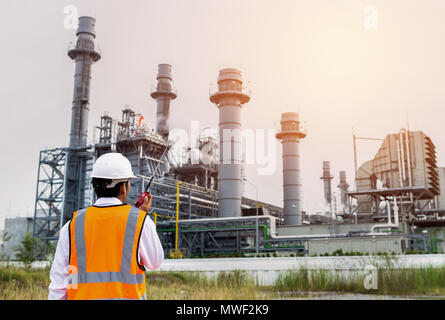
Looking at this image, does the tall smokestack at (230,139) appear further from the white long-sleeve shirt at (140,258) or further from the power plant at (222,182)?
the white long-sleeve shirt at (140,258)

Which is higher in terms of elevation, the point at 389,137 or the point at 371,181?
the point at 389,137

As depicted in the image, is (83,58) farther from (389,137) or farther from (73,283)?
(73,283)

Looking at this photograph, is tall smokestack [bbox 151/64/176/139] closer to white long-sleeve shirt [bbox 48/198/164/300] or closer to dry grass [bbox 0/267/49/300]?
dry grass [bbox 0/267/49/300]

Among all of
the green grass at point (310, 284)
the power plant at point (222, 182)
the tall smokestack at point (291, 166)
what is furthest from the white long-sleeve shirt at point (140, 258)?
the tall smokestack at point (291, 166)

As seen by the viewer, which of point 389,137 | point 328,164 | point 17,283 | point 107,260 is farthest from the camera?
point 328,164

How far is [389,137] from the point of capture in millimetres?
39250

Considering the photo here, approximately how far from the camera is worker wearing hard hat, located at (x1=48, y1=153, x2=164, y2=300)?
248cm

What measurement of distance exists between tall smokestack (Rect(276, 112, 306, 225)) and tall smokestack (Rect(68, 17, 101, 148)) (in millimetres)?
19009

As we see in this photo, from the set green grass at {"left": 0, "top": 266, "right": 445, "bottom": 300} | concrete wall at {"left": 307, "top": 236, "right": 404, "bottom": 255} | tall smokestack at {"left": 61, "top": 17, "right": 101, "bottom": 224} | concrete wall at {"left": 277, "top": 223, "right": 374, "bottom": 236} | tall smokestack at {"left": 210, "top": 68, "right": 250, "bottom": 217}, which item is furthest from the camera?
tall smokestack at {"left": 61, "top": 17, "right": 101, "bottom": 224}

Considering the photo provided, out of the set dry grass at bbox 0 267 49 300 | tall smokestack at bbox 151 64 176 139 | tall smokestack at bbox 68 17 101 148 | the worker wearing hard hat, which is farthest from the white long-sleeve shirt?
tall smokestack at bbox 151 64 176 139

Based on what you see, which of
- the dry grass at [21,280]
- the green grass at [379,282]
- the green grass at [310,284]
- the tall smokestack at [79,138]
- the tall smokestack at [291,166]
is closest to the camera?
the green grass at [310,284]

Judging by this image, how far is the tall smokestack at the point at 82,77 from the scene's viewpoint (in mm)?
41812
